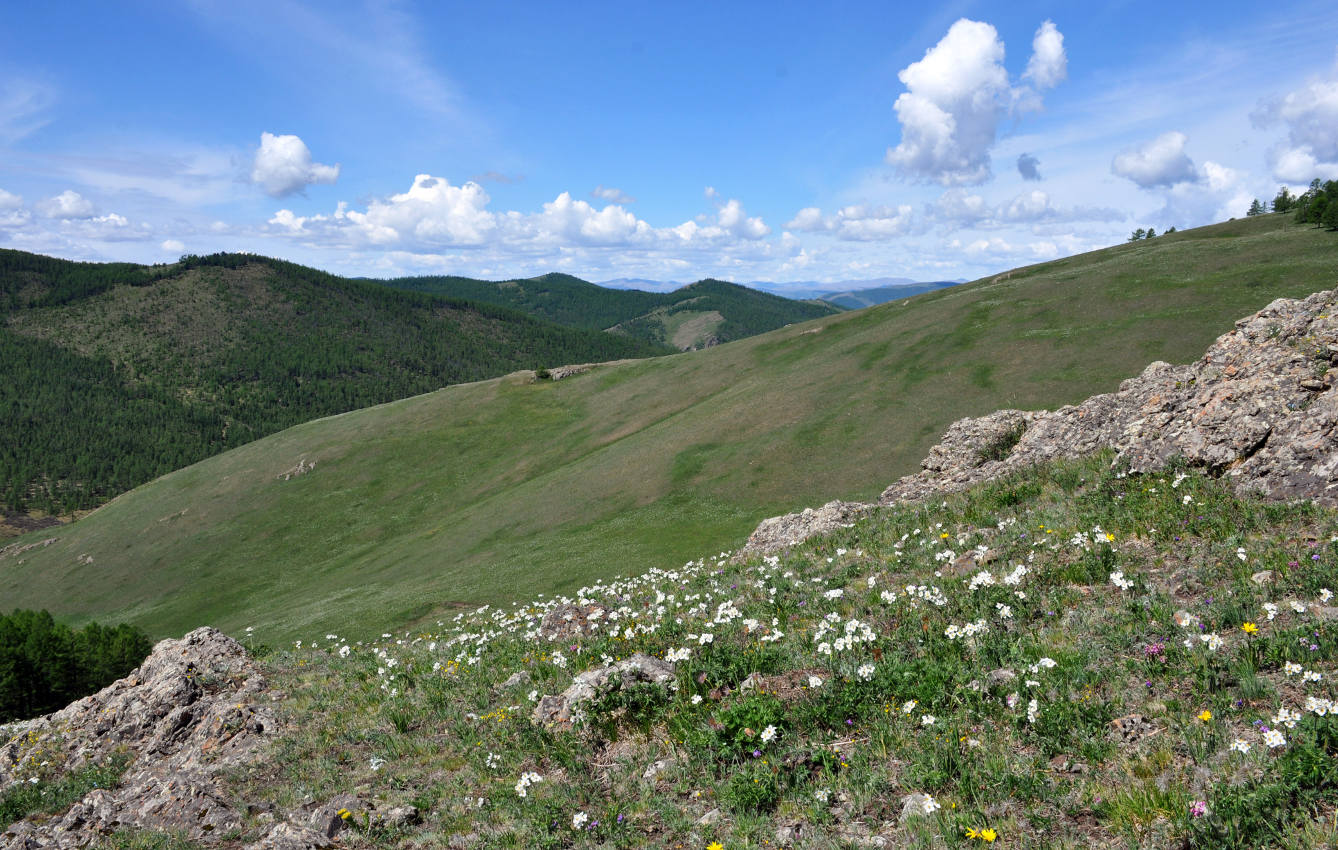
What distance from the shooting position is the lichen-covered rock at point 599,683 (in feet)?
28.8

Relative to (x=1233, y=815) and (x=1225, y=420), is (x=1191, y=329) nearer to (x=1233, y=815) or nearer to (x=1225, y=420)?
(x=1225, y=420)

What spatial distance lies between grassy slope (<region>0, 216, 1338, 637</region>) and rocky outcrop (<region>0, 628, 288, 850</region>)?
21471mm

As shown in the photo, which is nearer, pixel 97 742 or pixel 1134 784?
pixel 1134 784

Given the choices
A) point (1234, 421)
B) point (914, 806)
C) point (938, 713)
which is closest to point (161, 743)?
point (914, 806)

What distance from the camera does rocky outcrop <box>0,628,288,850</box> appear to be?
29.3 feet

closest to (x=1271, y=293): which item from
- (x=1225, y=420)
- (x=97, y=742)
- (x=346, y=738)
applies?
(x=1225, y=420)

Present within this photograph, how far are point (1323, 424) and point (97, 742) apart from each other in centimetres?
2427

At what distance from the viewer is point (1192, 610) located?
7613 millimetres

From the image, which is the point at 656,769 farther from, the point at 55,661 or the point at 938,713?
the point at 55,661

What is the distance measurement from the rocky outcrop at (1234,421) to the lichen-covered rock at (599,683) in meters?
10.6

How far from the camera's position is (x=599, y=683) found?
891 centimetres

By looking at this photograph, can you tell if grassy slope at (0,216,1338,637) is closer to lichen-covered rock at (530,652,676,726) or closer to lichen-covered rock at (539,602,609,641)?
lichen-covered rock at (539,602,609,641)

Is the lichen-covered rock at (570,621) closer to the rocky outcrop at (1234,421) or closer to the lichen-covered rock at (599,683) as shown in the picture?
the lichen-covered rock at (599,683)

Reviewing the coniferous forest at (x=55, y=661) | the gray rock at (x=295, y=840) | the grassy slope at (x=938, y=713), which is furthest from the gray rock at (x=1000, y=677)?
the coniferous forest at (x=55, y=661)
